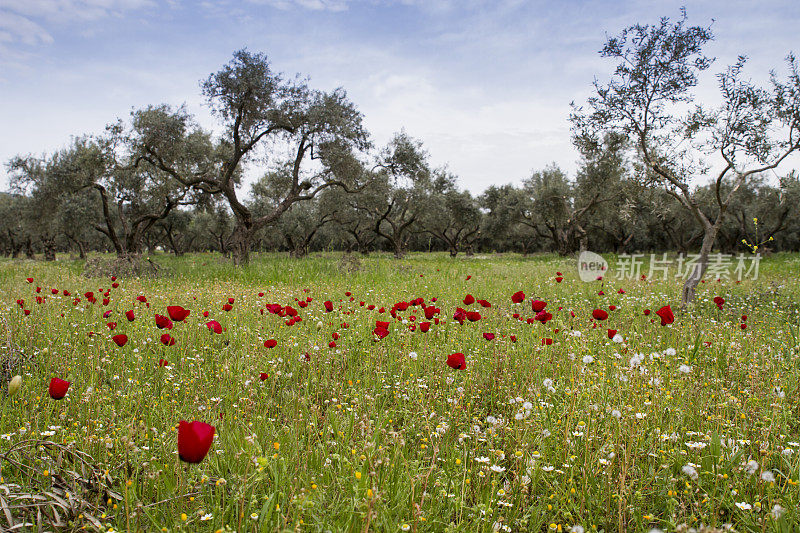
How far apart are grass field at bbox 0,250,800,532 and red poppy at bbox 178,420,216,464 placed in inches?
10.3

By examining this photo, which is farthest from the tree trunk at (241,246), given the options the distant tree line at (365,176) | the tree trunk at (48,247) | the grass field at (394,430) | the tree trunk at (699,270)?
the tree trunk at (48,247)

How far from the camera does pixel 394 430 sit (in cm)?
314

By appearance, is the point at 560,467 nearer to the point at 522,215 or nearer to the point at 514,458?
the point at 514,458

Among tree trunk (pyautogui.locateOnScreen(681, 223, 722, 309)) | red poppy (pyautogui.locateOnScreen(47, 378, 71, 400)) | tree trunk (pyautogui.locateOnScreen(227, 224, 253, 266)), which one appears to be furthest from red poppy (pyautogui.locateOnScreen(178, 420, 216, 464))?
tree trunk (pyautogui.locateOnScreen(227, 224, 253, 266))

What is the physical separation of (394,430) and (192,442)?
6.51 ft

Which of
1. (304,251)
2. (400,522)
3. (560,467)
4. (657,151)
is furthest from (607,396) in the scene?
(304,251)

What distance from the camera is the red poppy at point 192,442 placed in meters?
1.36

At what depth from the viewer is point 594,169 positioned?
982 inches

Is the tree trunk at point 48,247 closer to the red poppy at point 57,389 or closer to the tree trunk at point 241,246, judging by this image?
the tree trunk at point 241,246

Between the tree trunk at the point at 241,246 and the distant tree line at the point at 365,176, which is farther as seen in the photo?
the tree trunk at the point at 241,246

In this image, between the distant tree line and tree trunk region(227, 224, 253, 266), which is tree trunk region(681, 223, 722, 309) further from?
tree trunk region(227, 224, 253, 266)

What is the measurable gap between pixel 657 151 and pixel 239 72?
1557 cm

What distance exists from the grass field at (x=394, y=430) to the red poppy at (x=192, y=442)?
0.26 meters

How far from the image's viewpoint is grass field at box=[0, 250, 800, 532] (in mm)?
2109
